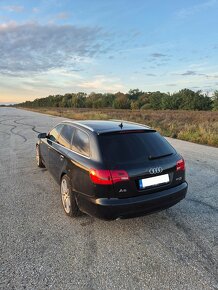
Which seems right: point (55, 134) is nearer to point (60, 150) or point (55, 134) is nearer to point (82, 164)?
point (60, 150)

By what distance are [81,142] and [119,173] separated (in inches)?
38.6

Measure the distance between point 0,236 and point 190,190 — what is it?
357 cm

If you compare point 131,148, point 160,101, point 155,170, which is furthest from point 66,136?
point 160,101

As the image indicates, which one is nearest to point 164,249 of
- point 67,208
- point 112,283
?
point 112,283

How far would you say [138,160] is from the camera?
3.50 metres

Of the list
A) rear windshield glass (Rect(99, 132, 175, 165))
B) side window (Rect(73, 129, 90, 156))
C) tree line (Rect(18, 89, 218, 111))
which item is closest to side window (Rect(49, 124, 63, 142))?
side window (Rect(73, 129, 90, 156))

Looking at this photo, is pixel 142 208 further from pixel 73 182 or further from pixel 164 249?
pixel 73 182

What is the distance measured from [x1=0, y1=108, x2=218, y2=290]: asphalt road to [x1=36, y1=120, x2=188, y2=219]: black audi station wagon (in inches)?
14.8

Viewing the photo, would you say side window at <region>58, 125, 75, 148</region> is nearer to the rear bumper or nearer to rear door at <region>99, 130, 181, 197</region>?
rear door at <region>99, 130, 181, 197</region>

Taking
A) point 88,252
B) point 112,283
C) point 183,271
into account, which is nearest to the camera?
point 112,283

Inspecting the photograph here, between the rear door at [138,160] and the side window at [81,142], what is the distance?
278mm

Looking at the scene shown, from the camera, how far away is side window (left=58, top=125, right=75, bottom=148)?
14.9 ft

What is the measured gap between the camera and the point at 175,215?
13.7 feet

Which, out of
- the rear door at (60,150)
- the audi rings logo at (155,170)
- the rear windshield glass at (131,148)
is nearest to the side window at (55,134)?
the rear door at (60,150)
